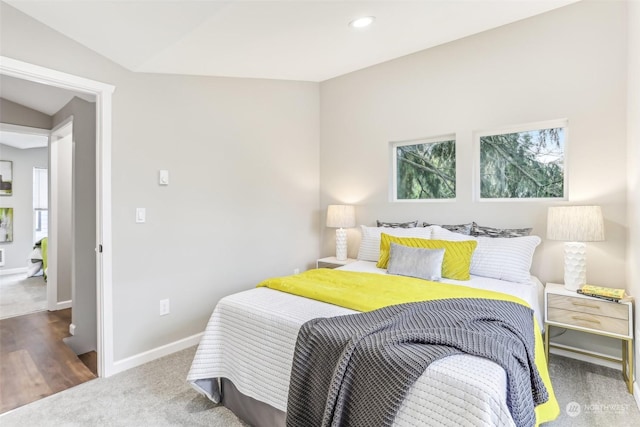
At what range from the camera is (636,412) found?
1904 mm

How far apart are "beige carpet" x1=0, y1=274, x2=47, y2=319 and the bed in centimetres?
336

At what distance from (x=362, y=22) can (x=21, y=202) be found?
6.75m

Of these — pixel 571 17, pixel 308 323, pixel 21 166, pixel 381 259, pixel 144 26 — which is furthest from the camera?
pixel 21 166

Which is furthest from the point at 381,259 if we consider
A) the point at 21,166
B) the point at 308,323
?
the point at 21,166

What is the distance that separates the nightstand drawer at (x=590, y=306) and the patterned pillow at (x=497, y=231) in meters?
0.55

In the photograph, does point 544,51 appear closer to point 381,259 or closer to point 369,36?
point 369,36

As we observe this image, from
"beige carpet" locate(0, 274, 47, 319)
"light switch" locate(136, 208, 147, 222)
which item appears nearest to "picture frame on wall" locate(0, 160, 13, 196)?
"beige carpet" locate(0, 274, 47, 319)

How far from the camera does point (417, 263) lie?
253cm

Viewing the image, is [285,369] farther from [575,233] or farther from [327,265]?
[575,233]

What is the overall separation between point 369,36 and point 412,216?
171 cm

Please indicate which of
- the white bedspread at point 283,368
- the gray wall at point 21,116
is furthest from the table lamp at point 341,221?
the gray wall at point 21,116

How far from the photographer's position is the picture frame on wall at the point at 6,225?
5.79 metres

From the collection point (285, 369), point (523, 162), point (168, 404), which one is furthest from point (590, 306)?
point (168, 404)

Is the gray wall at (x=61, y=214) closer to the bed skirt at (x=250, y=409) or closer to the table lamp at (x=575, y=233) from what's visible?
the bed skirt at (x=250, y=409)
